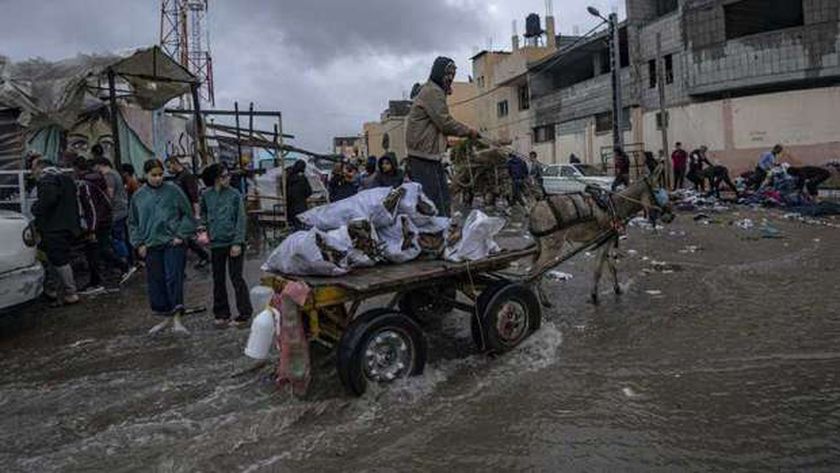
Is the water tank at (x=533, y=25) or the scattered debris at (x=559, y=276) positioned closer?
the scattered debris at (x=559, y=276)

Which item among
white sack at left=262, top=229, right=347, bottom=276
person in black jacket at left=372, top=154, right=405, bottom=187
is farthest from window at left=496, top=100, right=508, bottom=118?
white sack at left=262, top=229, right=347, bottom=276

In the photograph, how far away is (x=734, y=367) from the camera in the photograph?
5.11 m

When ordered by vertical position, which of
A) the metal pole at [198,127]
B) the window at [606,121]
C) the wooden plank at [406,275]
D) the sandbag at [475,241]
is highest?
the window at [606,121]

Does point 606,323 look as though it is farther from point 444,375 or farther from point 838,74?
point 838,74

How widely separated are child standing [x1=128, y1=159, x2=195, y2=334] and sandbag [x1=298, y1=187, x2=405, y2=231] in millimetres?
2171

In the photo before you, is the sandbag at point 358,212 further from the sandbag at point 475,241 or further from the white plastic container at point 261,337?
the white plastic container at point 261,337

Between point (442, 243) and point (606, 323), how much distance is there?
6.81 feet

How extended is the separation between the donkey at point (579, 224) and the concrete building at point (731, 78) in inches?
804

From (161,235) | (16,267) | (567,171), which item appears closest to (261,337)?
(161,235)

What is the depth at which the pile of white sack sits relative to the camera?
15.5ft

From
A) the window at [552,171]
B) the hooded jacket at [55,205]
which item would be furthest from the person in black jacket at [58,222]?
the window at [552,171]

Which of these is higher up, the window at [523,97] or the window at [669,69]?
the window at [523,97]

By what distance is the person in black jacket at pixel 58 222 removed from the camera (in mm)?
8008

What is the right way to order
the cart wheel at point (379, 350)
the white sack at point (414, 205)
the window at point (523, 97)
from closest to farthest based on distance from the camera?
the cart wheel at point (379, 350) < the white sack at point (414, 205) < the window at point (523, 97)
